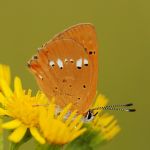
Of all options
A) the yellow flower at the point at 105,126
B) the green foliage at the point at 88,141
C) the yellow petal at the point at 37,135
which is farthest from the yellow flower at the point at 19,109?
the yellow flower at the point at 105,126

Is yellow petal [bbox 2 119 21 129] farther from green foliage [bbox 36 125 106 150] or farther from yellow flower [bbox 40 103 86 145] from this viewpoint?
green foliage [bbox 36 125 106 150]

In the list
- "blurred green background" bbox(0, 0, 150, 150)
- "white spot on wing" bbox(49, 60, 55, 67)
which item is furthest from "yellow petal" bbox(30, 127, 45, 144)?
"blurred green background" bbox(0, 0, 150, 150)

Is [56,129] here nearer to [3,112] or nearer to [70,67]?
[3,112]

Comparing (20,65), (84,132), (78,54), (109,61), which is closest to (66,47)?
(78,54)

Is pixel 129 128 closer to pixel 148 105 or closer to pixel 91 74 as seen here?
pixel 148 105

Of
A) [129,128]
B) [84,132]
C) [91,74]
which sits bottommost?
[129,128]

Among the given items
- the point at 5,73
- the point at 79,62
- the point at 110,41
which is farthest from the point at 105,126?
the point at 110,41

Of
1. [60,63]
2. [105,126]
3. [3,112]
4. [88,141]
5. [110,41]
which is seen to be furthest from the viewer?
[110,41]
